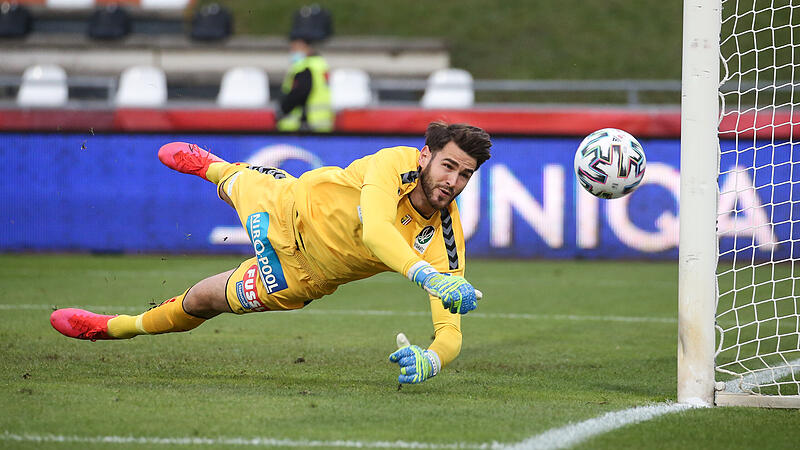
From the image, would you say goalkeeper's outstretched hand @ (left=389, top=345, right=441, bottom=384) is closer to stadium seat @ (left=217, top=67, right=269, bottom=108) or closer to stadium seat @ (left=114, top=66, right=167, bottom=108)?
stadium seat @ (left=114, top=66, right=167, bottom=108)

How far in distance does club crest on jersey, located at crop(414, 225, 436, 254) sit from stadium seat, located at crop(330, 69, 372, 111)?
1087cm

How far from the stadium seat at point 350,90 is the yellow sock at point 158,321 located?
1044cm

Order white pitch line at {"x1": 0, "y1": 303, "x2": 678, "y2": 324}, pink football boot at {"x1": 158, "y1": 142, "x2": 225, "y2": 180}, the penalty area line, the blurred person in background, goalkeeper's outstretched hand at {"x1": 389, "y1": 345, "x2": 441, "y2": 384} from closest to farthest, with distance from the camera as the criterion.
→ the penalty area line, goalkeeper's outstretched hand at {"x1": 389, "y1": 345, "x2": 441, "y2": 384}, pink football boot at {"x1": 158, "y1": 142, "x2": 225, "y2": 180}, white pitch line at {"x1": 0, "y1": 303, "x2": 678, "y2": 324}, the blurred person in background

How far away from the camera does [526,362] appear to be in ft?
22.2

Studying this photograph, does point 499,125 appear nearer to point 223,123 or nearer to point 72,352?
point 223,123

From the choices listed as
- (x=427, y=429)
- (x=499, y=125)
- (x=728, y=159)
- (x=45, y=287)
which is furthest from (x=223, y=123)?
(x=427, y=429)

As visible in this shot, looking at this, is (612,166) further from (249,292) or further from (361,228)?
(249,292)

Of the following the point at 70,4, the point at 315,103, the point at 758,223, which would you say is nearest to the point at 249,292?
the point at 758,223

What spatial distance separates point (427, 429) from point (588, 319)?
14.9 ft

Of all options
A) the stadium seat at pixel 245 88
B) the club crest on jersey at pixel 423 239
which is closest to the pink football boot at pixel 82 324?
the club crest on jersey at pixel 423 239

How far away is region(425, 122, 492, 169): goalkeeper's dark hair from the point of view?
5.25 metres

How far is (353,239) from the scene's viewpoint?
556cm

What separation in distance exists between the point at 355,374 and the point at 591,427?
1.84m

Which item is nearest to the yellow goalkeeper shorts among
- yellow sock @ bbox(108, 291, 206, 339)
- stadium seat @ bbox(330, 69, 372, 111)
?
yellow sock @ bbox(108, 291, 206, 339)
